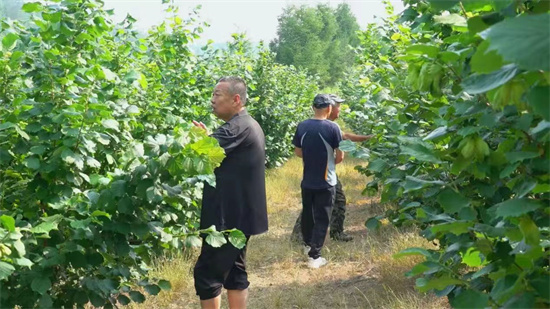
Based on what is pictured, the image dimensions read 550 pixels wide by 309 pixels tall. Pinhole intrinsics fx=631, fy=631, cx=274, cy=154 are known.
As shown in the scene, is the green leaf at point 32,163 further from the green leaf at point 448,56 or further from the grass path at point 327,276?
the grass path at point 327,276

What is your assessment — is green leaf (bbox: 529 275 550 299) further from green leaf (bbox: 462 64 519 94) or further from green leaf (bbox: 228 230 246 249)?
green leaf (bbox: 228 230 246 249)

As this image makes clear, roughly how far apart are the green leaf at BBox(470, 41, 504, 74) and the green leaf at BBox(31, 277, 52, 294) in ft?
7.34

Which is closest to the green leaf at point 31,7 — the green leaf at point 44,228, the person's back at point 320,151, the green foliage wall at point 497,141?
the green leaf at point 44,228

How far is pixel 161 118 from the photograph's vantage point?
5.25 metres

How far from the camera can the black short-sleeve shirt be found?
4164mm

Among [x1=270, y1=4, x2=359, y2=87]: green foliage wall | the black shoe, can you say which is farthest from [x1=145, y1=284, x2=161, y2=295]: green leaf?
[x1=270, y1=4, x2=359, y2=87]: green foliage wall

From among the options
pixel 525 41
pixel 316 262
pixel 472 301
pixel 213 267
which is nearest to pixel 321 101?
pixel 316 262

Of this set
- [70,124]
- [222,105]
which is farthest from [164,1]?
[70,124]

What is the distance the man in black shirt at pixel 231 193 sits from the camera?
4.17 meters

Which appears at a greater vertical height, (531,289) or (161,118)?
(531,289)

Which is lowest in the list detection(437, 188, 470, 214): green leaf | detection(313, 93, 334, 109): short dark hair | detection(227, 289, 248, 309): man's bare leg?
detection(227, 289, 248, 309): man's bare leg

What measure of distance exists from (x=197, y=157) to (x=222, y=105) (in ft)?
6.19

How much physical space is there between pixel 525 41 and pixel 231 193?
3341 millimetres

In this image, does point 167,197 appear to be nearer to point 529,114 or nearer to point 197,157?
point 197,157
